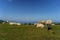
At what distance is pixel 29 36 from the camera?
19344mm

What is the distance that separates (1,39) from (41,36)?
498 cm

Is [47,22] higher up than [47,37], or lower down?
higher up

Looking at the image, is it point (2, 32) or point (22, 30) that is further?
point (22, 30)

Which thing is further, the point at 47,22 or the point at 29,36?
the point at 47,22

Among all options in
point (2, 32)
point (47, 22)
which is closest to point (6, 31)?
point (2, 32)

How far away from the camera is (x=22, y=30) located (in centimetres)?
2155

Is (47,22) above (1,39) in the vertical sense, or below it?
above

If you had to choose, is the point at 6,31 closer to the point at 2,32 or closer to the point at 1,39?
the point at 2,32


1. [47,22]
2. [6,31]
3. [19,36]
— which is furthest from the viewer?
[47,22]

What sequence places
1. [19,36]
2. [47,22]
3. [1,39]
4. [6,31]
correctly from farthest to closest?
[47,22] → [6,31] → [19,36] → [1,39]

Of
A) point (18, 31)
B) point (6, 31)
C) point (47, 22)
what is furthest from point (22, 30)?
point (47, 22)

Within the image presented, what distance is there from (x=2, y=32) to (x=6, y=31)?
674 millimetres

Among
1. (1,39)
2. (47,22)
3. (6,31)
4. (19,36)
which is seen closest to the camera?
(1,39)

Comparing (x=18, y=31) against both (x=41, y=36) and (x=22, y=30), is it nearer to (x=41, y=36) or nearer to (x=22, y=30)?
(x=22, y=30)
